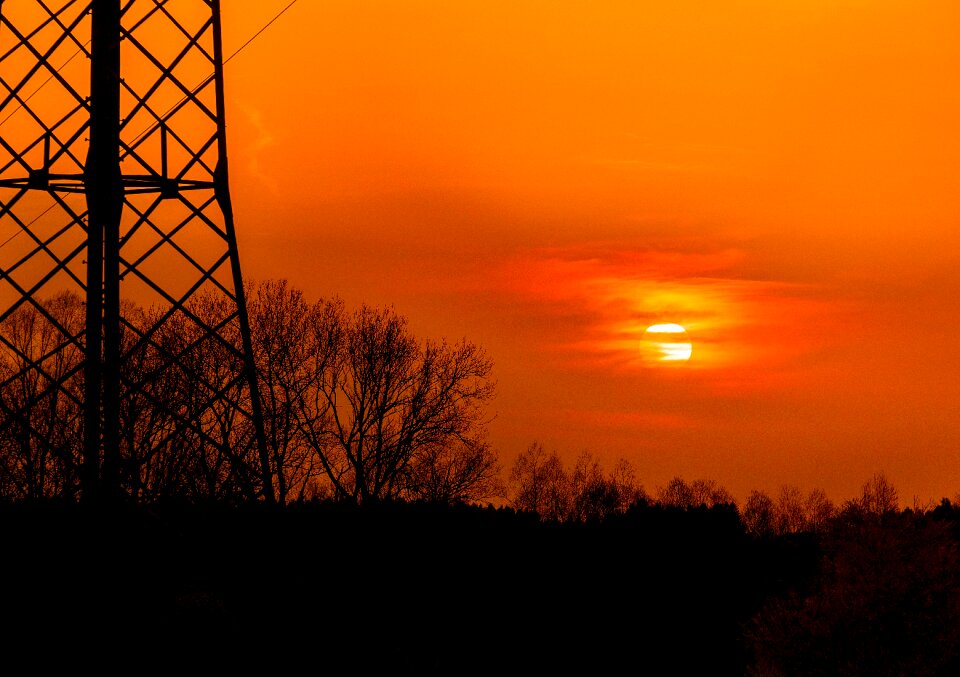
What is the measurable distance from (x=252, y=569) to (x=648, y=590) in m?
7.03

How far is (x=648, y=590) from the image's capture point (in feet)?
81.0

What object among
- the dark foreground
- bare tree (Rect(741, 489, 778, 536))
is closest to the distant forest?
the dark foreground

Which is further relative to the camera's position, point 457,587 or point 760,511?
point 760,511

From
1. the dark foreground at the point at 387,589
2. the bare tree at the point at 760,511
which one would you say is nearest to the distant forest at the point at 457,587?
the dark foreground at the point at 387,589

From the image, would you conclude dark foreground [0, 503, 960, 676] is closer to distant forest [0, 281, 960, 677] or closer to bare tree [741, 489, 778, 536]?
distant forest [0, 281, 960, 677]

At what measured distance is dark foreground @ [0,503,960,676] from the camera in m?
18.7

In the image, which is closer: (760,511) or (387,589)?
(387,589)

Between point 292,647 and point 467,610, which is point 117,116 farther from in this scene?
point 467,610

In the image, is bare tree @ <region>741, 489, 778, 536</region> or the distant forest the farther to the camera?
bare tree @ <region>741, 489, 778, 536</region>

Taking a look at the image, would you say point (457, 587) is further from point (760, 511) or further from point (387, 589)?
point (760, 511)

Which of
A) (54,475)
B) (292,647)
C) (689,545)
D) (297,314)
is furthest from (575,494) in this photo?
(292,647)

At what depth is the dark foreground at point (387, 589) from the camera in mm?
18672

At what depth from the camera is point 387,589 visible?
21.8 metres

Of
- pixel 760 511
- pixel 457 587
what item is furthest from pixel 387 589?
pixel 760 511
